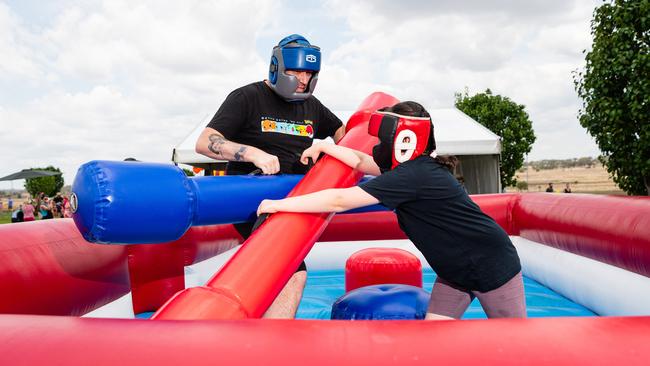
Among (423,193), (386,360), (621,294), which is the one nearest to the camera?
(386,360)

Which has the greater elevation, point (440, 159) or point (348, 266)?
point (440, 159)

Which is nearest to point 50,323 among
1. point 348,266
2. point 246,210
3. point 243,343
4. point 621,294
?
point 243,343

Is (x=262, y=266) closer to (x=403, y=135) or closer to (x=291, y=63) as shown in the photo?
(x=403, y=135)

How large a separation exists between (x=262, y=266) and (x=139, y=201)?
0.52 m

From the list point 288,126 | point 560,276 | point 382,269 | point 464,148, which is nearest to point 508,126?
point 464,148

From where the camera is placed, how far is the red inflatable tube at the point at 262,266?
171 centimetres

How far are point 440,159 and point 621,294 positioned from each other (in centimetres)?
207

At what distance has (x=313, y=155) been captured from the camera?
2.45 meters

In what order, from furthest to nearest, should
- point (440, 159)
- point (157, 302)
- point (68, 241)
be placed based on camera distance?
1. point (157, 302)
2. point (68, 241)
3. point (440, 159)

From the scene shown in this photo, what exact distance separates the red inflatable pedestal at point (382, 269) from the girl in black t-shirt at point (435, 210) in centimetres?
153

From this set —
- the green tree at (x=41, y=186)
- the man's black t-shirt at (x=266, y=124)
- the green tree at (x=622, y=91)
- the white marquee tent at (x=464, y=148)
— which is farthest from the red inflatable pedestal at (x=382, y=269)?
the green tree at (x=41, y=186)

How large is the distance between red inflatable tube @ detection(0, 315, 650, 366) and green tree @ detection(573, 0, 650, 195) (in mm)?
5344

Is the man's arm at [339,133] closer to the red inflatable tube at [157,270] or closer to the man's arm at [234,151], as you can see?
the man's arm at [234,151]

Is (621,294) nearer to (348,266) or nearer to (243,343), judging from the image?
(348,266)
